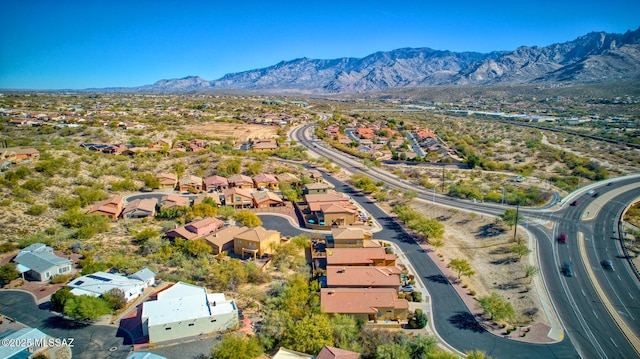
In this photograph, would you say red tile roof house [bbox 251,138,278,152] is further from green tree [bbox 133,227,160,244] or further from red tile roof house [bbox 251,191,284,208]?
green tree [bbox 133,227,160,244]

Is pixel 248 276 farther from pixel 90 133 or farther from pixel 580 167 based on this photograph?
pixel 90 133

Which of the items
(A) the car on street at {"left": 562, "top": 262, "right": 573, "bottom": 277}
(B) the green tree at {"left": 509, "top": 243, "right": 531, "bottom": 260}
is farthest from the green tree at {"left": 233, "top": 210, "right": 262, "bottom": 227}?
(A) the car on street at {"left": 562, "top": 262, "right": 573, "bottom": 277}

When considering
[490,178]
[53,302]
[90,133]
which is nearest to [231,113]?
[90,133]

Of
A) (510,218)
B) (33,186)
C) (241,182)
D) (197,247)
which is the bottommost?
(197,247)

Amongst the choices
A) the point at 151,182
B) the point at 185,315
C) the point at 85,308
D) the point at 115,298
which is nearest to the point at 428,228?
the point at 185,315

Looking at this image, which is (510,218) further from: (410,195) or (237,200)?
(237,200)
